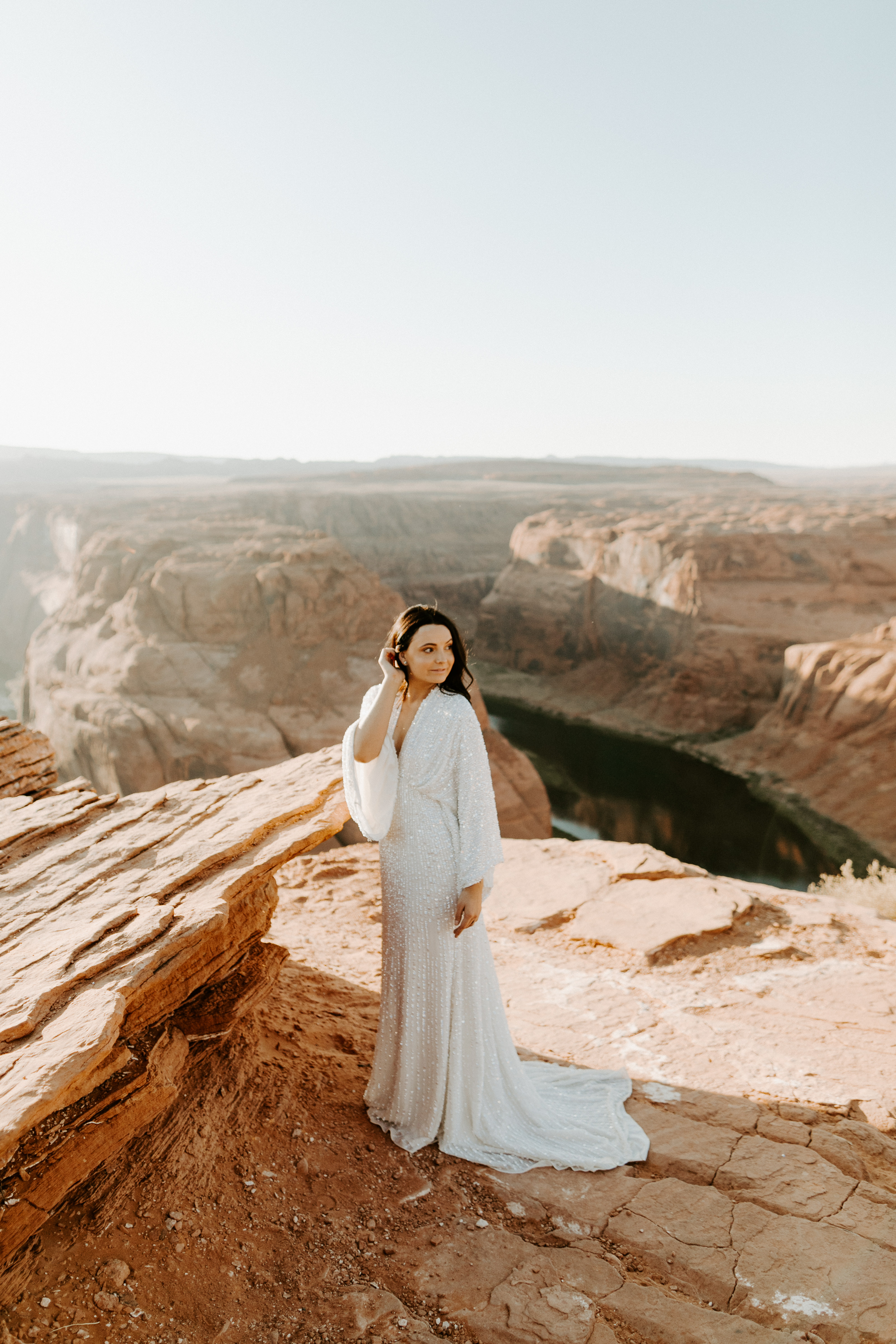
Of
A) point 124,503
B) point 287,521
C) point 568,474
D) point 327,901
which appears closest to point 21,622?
point 124,503

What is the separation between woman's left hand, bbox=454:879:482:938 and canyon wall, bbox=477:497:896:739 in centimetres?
2548

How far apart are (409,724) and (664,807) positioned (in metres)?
21.2

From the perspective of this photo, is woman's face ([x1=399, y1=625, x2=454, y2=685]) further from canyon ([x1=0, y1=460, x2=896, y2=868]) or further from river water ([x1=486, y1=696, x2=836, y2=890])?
river water ([x1=486, y1=696, x2=836, y2=890])

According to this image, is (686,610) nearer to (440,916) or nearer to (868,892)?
(868,892)

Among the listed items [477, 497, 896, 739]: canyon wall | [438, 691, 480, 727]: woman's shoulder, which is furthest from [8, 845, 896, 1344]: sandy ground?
[477, 497, 896, 739]: canyon wall

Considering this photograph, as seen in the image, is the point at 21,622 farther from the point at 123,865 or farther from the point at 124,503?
the point at 123,865

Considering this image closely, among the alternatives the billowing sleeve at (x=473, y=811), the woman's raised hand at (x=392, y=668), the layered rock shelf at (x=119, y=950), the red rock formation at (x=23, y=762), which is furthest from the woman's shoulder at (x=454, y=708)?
the red rock formation at (x=23, y=762)

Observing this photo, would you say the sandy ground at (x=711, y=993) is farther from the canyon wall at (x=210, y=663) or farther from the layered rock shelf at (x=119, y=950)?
the canyon wall at (x=210, y=663)

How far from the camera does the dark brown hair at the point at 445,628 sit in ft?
10.2

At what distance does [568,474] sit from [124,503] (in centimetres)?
7319

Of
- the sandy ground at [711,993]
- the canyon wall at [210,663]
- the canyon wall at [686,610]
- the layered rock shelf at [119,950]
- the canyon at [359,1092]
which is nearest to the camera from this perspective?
the layered rock shelf at [119,950]

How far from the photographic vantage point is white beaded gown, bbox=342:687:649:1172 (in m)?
3.12

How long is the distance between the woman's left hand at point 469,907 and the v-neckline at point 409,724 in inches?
21.9

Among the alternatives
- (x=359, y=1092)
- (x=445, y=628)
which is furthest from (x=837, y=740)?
(x=445, y=628)
